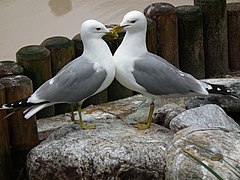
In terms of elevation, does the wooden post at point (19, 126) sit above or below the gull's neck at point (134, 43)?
below

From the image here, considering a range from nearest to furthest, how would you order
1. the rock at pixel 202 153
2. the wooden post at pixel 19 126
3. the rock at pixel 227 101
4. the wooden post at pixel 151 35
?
the rock at pixel 202 153 → the wooden post at pixel 19 126 → the rock at pixel 227 101 → the wooden post at pixel 151 35

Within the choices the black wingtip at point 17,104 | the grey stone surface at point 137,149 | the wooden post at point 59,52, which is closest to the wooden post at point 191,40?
the wooden post at point 59,52

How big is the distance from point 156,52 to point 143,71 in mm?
1145

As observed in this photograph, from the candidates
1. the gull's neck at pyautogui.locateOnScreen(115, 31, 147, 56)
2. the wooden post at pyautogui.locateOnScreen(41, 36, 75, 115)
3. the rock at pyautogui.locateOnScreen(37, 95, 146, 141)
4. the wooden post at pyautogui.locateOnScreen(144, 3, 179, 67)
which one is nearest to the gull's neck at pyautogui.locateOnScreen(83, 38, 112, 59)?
the gull's neck at pyautogui.locateOnScreen(115, 31, 147, 56)

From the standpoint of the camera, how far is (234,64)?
531 cm

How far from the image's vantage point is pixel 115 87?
15.6 ft

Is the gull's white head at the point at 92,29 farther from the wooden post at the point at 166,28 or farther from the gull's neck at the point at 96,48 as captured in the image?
the wooden post at the point at 166,28

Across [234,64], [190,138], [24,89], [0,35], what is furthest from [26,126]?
[0,35]

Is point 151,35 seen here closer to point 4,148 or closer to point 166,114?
point 166,114

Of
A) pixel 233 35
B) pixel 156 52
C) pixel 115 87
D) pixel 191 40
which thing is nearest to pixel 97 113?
pixel 115 87

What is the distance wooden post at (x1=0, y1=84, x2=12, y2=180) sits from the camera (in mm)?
3842

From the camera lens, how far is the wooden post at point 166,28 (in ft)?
16.1

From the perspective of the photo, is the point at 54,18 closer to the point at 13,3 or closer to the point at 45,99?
the point at 13,3

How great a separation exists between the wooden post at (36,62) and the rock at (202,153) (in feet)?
3.64
